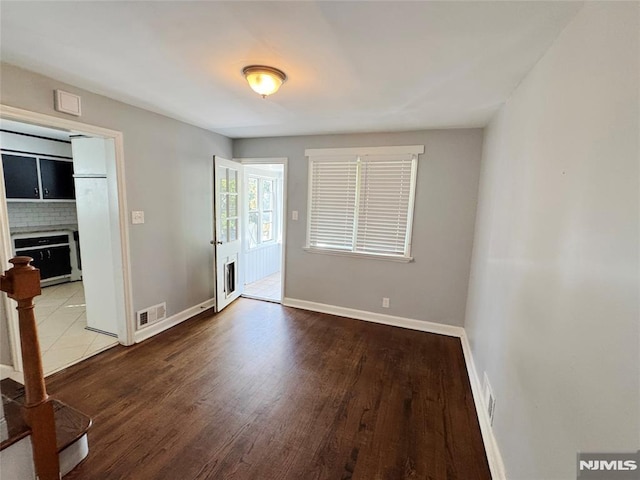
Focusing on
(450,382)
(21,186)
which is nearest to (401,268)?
(450,382)

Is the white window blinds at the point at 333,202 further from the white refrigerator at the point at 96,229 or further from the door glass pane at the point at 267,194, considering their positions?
the white refrigerator at the point at 96,229

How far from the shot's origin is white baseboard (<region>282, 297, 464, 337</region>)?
3.35 m

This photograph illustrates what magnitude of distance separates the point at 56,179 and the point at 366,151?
498 centimetres

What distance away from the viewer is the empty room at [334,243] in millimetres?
1018

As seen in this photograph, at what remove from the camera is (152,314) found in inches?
121

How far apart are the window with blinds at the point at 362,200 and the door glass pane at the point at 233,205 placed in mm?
1061

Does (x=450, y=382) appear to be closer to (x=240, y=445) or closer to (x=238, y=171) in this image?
(x=240, y=445)

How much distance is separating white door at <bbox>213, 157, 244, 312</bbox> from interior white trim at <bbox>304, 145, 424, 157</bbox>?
3.47 ft

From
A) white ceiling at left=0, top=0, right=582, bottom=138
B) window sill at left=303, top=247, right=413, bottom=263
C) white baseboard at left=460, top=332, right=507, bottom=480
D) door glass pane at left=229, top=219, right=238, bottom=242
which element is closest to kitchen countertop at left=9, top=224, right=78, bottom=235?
door glass pane at left=229, top=219, right=238, bottom=242

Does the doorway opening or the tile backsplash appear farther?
the doorway opening

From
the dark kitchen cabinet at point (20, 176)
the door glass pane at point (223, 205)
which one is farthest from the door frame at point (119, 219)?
the dark kitchen cabinet at point (20, 176)

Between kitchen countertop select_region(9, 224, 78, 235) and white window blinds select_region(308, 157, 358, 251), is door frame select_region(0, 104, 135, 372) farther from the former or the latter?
kitchen countertop select_region(9, 224, 78, 235)

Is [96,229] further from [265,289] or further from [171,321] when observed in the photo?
[265,289]

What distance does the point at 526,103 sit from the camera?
171 centimetres
